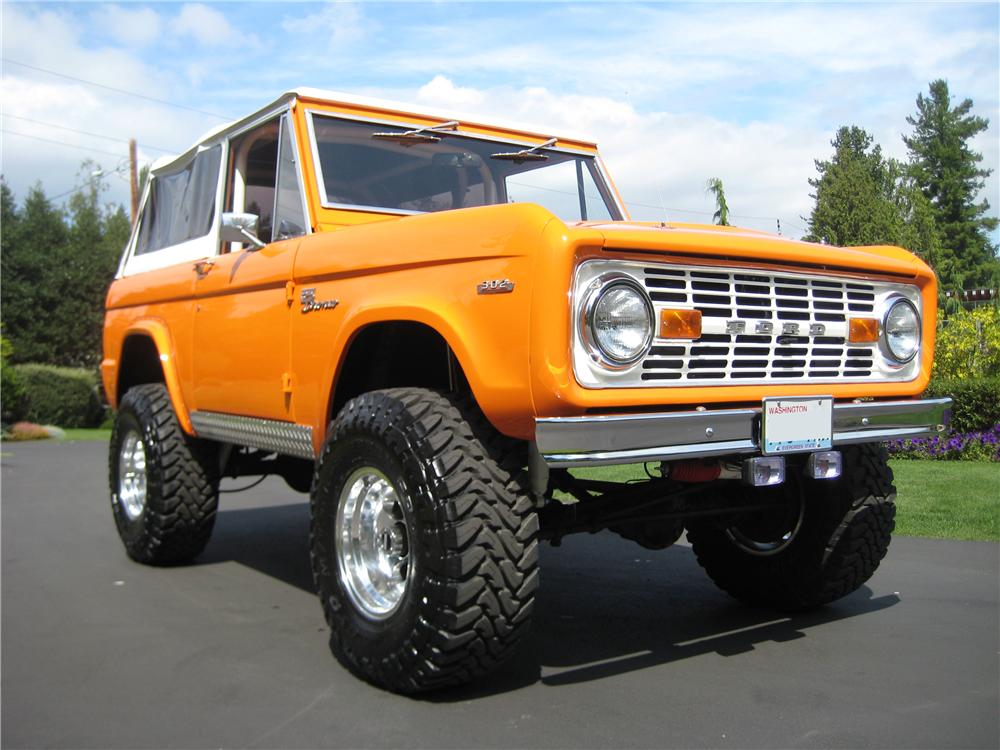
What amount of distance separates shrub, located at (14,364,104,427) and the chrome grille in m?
20.6

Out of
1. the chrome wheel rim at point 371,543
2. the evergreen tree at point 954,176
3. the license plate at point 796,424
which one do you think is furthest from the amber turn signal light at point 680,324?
the evergreen tree at point 954,176

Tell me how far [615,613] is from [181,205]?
140 inches

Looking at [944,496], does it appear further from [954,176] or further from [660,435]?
[954,176]

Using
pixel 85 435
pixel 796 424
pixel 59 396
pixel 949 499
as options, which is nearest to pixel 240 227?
pixel 796 424

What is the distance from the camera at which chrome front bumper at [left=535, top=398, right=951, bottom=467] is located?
2.88 m

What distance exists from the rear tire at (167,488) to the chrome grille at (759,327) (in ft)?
10.4

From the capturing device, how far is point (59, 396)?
21594 mm

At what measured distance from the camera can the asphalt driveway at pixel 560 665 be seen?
10.0ft

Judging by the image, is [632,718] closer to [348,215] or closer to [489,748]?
[489,748]

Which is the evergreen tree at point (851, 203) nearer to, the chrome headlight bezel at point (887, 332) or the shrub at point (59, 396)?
the chrome headlight bezel at point (887, 332)

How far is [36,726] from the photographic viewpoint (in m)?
3.21

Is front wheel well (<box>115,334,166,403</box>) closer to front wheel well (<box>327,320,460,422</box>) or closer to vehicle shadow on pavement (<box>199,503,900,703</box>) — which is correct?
vehicle shadow on pavement (<box>199,503,900,703</box>)

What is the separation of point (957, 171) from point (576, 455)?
54837 mm

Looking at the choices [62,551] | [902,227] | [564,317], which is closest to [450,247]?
[564,317]
